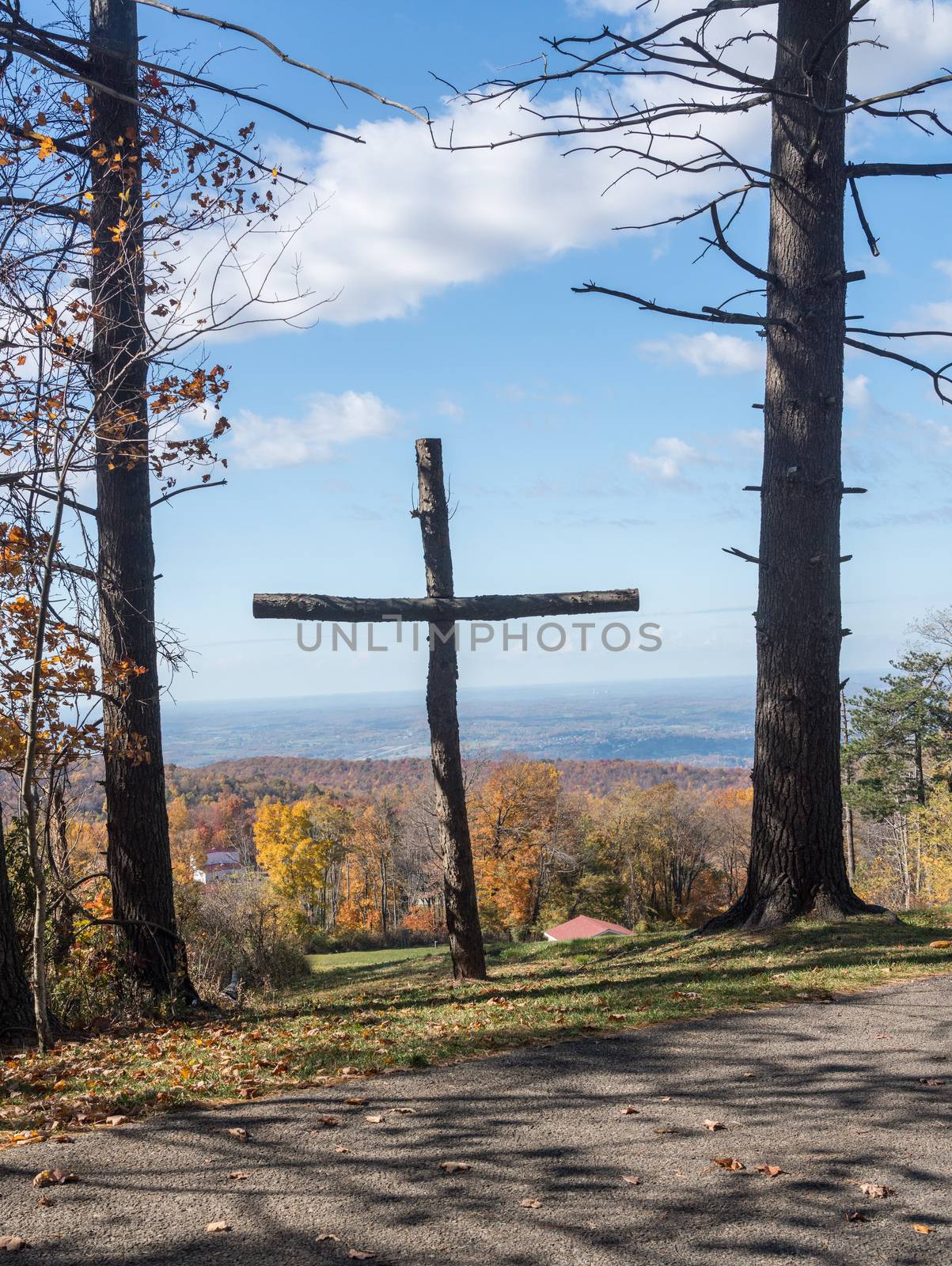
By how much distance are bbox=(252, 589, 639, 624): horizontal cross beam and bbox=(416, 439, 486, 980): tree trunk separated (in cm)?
19

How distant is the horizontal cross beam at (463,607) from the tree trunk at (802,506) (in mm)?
1526

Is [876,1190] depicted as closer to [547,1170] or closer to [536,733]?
[547,1170]

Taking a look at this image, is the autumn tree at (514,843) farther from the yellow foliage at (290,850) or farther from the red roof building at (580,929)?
the yellow foliage at (290,850)

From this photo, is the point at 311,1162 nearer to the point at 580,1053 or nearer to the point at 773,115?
the point at 580,1053

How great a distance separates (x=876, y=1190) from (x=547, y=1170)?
4.00 ft

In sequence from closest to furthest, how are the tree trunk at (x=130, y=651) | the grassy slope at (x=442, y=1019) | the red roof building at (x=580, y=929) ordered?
1. the grassy slope at (x=442, y=1019)
2. the tree trunk at (x=130, y=651)
3. the red roof building at (x=580, y=929)

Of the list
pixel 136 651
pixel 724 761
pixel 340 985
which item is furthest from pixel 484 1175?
pixel 724 761

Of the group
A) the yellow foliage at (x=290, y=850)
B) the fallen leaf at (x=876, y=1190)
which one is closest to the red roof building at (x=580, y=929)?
the yellow foliage at (x=290, y=850)

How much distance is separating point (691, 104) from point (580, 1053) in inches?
342

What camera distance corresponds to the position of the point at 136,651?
930cm

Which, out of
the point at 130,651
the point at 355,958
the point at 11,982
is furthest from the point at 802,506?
the point at 355,958

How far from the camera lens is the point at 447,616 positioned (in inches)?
378

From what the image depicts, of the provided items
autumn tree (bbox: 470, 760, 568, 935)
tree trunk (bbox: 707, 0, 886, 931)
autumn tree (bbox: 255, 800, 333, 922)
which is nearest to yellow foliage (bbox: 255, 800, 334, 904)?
autumn tree (bbox: 255, 800, 333, 922)

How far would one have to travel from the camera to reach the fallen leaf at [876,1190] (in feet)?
12.0
